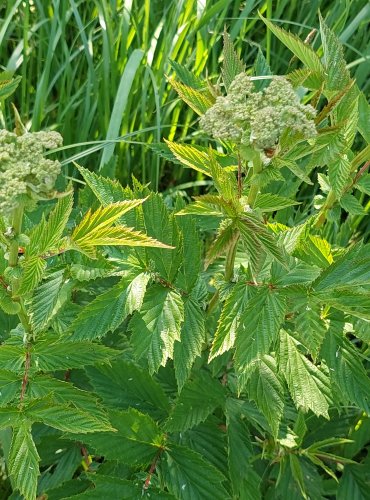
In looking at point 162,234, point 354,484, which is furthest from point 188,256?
point 354,484

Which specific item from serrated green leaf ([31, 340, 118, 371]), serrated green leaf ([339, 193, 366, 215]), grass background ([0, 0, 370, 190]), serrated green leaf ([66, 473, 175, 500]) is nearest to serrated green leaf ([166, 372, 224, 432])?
serrated green leaf ([66, 473, 175, 500])

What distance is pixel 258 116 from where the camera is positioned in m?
0.98

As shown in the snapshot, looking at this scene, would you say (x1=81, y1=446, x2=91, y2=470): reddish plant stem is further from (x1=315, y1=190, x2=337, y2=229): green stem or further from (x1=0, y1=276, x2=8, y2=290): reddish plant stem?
(x1=315, y1=190, x2=337, y2=229): green stem

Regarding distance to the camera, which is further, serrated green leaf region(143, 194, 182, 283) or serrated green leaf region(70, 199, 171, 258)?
serrated green leaf region(143, 194, 182, 283)

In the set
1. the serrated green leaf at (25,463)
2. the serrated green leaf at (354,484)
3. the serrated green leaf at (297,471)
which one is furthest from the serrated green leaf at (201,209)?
the serrated green leaf at (354,484)

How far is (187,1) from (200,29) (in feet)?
0.38

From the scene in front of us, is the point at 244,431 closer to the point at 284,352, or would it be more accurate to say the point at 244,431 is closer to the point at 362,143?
→ the point at 284,352

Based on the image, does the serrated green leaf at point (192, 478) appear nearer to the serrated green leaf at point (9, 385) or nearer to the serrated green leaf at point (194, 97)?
the serrated green leaf at point (9, 385)

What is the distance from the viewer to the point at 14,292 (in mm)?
1125

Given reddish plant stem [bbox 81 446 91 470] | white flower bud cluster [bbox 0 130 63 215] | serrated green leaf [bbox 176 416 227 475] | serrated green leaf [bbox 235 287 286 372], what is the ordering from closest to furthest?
white flower bud cluster [bbox 0 130 63 215] < serrated green leaf [bbox 235 287 286 372] < serrated green leaf [bbox 176 416 227 475] < reddish plant stem [bbox 81 446 91 470]

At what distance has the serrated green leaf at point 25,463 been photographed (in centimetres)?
109

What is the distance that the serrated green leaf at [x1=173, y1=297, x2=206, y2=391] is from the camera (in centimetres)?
123

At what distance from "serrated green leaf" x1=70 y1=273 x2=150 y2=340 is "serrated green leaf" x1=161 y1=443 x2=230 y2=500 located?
0.33m

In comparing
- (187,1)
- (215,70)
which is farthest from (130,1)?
(215,70)
